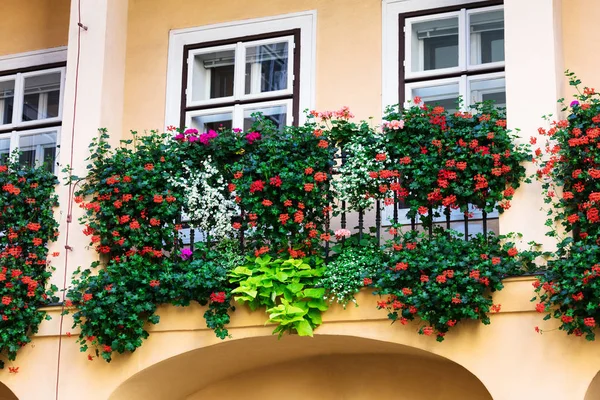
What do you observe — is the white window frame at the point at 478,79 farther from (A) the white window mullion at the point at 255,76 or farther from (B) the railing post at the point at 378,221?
(A) the white window mullion at the point at 255,76

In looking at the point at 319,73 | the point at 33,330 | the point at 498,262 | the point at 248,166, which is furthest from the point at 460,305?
→ the point at 33,330

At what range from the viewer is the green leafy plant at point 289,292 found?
26.1ft

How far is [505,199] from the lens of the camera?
25.4ft

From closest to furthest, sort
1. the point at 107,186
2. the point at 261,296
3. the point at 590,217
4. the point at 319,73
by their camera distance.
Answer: the point at 590,217
the point at 261,296
the point at 107,186
the point at 319,73

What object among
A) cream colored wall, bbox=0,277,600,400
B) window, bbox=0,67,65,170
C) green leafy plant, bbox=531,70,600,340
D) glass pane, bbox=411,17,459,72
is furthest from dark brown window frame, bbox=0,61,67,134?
green leafy plant, bbox=531,70,600,340

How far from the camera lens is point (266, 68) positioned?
974 centimetres

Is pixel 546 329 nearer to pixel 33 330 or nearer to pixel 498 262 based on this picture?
pixel 498 262

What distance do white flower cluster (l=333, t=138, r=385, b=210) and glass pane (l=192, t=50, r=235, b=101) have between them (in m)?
2.06

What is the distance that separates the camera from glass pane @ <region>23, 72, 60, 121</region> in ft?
34.5

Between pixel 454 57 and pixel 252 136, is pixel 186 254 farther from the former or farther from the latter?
pixel 454 57

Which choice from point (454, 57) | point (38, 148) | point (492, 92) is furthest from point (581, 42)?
point (38, 148)

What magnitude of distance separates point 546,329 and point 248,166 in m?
2.40

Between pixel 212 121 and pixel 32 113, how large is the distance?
6.07 ft

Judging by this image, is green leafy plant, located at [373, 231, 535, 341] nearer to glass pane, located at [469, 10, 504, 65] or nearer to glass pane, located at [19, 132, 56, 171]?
glass pane, located at [469, 10, 504, 65]
